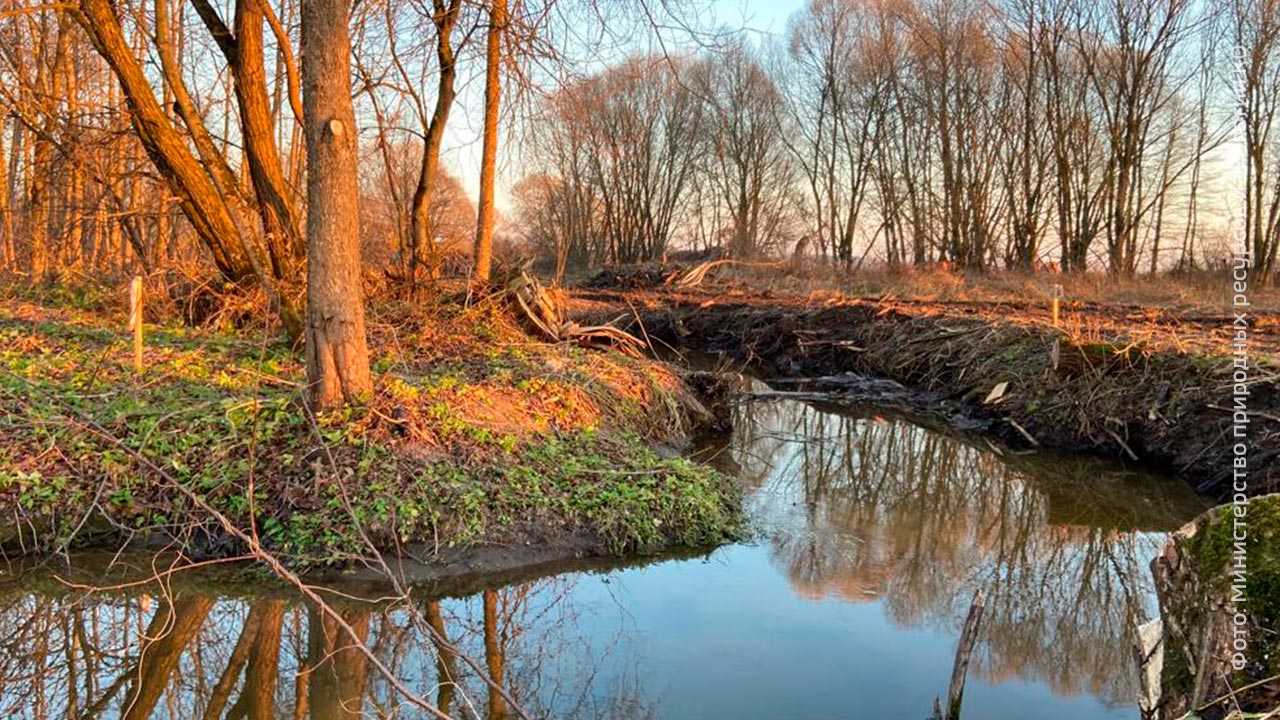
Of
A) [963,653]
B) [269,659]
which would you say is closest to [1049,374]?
[963,653]

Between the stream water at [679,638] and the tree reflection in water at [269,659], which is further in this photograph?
the stream water at [679,638]

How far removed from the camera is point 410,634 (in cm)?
491

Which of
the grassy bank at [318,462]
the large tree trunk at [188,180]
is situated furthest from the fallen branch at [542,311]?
the large tree trunk at [188,180]

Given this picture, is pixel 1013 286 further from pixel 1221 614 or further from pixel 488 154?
pixel 1221 614

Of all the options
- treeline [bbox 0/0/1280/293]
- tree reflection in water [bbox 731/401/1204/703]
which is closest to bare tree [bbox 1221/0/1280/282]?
treeline [bbox 0/0/1280/293]

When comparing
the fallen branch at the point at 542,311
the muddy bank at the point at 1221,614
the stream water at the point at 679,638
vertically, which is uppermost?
the fallen branch at the point at 542,311

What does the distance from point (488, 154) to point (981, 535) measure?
664 cm

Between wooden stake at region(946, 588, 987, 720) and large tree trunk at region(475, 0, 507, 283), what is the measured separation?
7.05m

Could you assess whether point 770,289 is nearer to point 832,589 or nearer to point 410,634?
point 832,589

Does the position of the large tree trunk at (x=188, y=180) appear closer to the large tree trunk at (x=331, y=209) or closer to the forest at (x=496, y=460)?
the forest at (x=496, y=460)

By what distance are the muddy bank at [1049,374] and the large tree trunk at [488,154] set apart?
6.66 ft

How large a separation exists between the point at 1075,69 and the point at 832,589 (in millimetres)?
25336

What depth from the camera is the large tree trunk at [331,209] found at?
18.6 feet

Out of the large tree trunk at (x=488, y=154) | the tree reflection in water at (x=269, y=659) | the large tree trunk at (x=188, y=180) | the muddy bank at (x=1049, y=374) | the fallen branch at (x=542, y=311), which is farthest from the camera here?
the fallen branch at (x=542, y=311)
